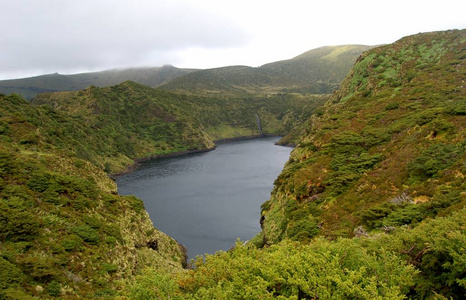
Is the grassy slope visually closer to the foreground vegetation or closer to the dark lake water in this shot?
the foreground vegetation

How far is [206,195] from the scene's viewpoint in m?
115

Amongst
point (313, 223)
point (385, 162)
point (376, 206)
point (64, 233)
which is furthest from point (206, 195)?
point (376, 206)

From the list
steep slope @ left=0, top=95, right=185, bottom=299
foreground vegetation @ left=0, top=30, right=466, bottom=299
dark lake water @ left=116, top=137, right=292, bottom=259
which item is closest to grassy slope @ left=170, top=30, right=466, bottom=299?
foreground vegetation @ left=0, top=30, right=466, bottom=299

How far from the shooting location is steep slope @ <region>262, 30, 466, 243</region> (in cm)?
3073

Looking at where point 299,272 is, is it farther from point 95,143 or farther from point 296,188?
point 95,143

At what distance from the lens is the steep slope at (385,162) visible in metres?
30.7

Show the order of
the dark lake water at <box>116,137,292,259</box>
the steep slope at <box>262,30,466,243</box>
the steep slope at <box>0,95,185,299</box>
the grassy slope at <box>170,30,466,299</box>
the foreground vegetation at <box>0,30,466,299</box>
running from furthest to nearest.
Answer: the dark lake water at <box>116,137,292,259</box> → the steep slope at <box>262,30,466,243</box> → the steep slope at <box>0,95,185,299</box> → the foreground vegetation at <box>0,30,466,299</box> → the grassy slope at <box>170,30,466,299</box>

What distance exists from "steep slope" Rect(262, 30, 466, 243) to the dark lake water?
26.7 metres

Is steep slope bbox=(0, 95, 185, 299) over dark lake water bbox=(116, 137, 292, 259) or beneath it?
over

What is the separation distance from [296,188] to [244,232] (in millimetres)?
35642

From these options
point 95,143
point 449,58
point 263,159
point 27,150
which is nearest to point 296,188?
point 27,150

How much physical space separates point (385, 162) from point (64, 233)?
4626cm

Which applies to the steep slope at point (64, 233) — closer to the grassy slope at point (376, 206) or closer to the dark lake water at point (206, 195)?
the grassy slope at point (376, 206)

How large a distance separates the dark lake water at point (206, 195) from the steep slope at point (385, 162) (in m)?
26.7
